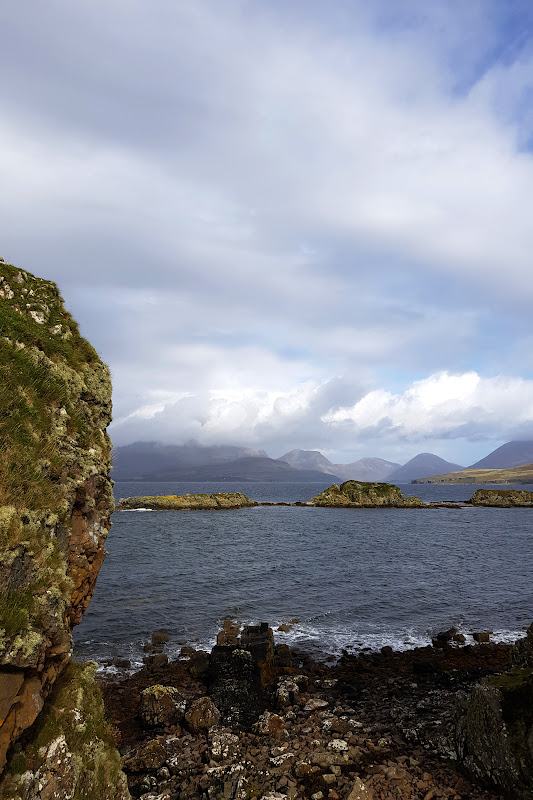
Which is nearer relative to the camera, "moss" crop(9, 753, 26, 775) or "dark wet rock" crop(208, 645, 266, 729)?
"moss" crop(9, 753, 26, 775)

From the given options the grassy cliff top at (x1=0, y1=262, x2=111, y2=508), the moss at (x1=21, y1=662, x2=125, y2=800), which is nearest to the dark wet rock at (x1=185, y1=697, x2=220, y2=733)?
the moss at (x1=21, y1=662, x2=125, y2=800)

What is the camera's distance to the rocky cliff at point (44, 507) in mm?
8711

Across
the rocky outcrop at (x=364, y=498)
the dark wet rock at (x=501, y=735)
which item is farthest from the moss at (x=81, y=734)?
the rocky outcrop at (x=364, y=498)

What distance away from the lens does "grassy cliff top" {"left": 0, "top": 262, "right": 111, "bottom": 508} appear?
10070 mm

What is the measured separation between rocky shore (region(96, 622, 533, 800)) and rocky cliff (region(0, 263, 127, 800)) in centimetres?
640

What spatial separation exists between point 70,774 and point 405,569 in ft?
170

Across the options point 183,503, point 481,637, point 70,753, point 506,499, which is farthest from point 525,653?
point 506,499

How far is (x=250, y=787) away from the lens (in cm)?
1434

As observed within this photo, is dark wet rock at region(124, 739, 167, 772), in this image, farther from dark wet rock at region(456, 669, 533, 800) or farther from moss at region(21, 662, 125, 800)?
dark wet rock at region(456, 669, 533, 800)

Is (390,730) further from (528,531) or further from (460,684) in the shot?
(528,531)

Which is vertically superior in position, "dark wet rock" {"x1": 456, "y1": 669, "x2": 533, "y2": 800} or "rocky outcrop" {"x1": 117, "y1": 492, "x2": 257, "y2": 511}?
"dark wet rock" {"x1": 456, "y1": 669, "x2": 533, "y2": 800}

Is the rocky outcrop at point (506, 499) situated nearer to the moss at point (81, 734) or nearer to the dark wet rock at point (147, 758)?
the dark wet rock at point (147, 758)

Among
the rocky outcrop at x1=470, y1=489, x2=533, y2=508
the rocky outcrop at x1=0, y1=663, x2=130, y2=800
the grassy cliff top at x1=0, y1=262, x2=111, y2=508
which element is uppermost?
the grassy cliff top at x1=0, y1=262, x2=111, y2=508

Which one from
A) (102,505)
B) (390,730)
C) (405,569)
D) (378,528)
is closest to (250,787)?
(390,730)
